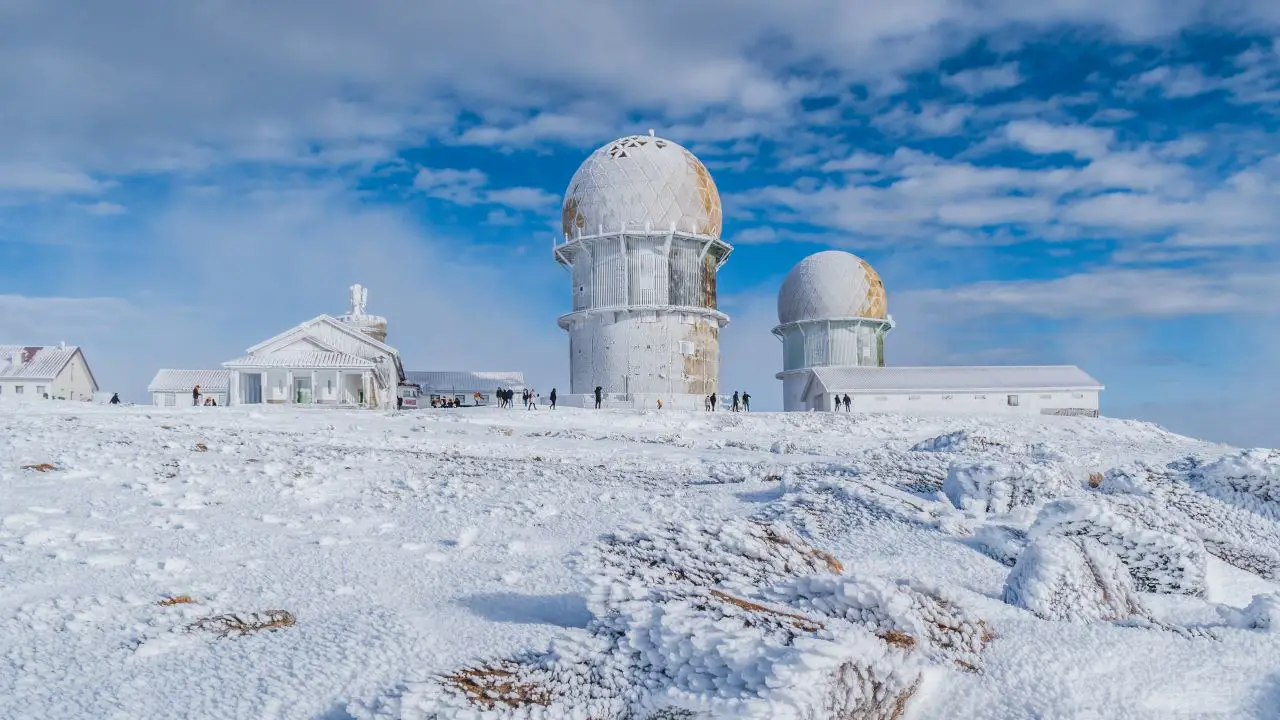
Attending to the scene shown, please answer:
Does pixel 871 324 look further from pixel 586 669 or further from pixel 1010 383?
pixel 586 669

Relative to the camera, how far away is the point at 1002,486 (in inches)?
382

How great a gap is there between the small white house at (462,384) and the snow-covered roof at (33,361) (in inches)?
787

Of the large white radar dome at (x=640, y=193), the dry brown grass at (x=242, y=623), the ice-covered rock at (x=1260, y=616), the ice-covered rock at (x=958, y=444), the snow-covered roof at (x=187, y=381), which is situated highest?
the large white radar dome at (x=640, y=193)

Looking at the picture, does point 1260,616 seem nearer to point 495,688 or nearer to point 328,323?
point 495,688

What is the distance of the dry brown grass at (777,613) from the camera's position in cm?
408

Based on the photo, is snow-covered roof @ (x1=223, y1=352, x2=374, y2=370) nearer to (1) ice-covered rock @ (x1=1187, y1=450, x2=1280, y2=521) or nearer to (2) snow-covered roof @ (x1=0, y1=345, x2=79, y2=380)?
(2) snow-covered roof @ (x1=0, y1=345, x2=79, y2=380)

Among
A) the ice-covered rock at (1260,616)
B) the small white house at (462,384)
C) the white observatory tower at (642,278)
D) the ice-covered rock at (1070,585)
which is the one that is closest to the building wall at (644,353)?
the white observatory tower at (642,278)

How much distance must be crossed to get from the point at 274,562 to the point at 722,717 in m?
4.26

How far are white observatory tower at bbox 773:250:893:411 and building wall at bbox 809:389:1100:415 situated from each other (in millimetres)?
5128

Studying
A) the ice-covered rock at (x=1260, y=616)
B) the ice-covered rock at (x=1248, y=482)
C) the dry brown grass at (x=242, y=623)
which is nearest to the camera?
the dry brown grass at (x=242, y=623)

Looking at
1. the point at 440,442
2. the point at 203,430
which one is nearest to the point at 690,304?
the point at 440,442

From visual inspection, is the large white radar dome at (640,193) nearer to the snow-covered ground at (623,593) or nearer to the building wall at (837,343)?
the building wall at (837,343)

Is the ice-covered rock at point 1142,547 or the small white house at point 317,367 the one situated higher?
the small white house at point 317,367

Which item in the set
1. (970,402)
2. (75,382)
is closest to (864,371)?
(970,402)
